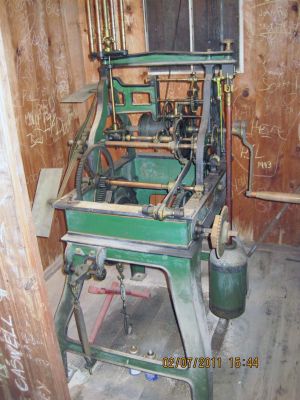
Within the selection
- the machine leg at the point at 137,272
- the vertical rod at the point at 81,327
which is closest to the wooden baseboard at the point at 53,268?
the machine leg at the point at 137,272

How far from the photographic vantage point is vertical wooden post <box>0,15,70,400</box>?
0.89m

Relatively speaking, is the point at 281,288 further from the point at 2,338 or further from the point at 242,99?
the point at 2,338

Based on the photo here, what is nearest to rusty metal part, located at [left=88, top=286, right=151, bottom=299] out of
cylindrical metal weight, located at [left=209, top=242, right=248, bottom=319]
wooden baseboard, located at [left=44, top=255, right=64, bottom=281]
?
cylindrical metal weight, located at [left=209, top=242, right=248, bottom=319]

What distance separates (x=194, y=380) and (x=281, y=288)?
118cm

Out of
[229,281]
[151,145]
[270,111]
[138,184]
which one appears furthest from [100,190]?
[270,111]

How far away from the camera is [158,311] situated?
2520 mm

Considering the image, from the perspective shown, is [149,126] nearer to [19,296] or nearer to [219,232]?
[219,232]

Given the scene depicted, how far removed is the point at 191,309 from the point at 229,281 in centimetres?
56

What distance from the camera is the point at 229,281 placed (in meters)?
Result: 2.13

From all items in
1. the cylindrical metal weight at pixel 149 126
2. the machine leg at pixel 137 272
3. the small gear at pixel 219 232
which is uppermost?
the cylindrical metal weight at pixel 149 126

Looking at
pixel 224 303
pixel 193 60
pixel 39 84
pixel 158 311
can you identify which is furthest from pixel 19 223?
pixel 39 84

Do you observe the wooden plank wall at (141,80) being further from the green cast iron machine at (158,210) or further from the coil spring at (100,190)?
the coil spring at (100,190)

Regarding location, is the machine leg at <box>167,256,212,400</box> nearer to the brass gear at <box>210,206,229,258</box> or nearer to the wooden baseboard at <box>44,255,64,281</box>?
the brass gear at <box>210,206,229,258</box>

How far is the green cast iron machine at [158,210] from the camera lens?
1646 millimetres
